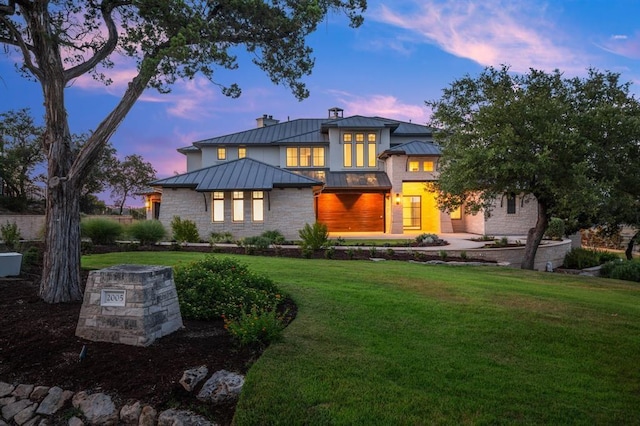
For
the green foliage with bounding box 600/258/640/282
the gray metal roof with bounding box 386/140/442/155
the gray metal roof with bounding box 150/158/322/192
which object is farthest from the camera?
the gray metal roof with bounding box 386/140/442/155

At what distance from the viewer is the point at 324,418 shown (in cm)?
340

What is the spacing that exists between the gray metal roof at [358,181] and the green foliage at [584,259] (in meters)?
10.9

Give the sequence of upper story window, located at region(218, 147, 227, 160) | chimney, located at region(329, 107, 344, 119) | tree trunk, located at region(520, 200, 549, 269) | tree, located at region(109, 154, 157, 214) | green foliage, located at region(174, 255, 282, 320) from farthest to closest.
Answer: tree, located at region(109, 154, 157, 214) → chimney, located at region(329, 107, 344, 119) → upper story window, located at region(218, 147, 227, 160) → tree trunk, located at region(520, 200, 549, 269) → green foliage, located at region(174, 255, 282, 320)

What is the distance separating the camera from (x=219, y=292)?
650 centimetres

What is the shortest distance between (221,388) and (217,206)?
60.3ft

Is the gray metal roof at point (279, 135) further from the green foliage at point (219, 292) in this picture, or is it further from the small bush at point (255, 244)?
the green foliage at point (219, 292)

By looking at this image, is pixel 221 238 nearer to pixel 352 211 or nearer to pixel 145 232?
pixel 145 232

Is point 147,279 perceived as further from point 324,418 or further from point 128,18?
point 128,18

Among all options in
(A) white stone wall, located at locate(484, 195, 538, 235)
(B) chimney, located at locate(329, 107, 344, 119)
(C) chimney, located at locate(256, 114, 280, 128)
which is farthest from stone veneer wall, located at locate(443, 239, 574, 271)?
(C) chimney, located at locate(256, 114, 280, 128)

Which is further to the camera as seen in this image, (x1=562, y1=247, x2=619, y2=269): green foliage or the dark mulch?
(x1=562, y1=247, x2=619, y2=269): green foliage

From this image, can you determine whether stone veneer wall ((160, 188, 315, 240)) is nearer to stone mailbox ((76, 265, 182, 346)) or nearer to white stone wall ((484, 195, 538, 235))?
white stone wall ((484, 195, 538, 235))

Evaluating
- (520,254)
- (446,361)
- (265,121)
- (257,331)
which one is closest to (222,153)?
(265,121)

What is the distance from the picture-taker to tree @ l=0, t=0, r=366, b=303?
675 centimetres

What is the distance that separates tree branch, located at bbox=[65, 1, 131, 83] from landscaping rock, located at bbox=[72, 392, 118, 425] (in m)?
5.99
